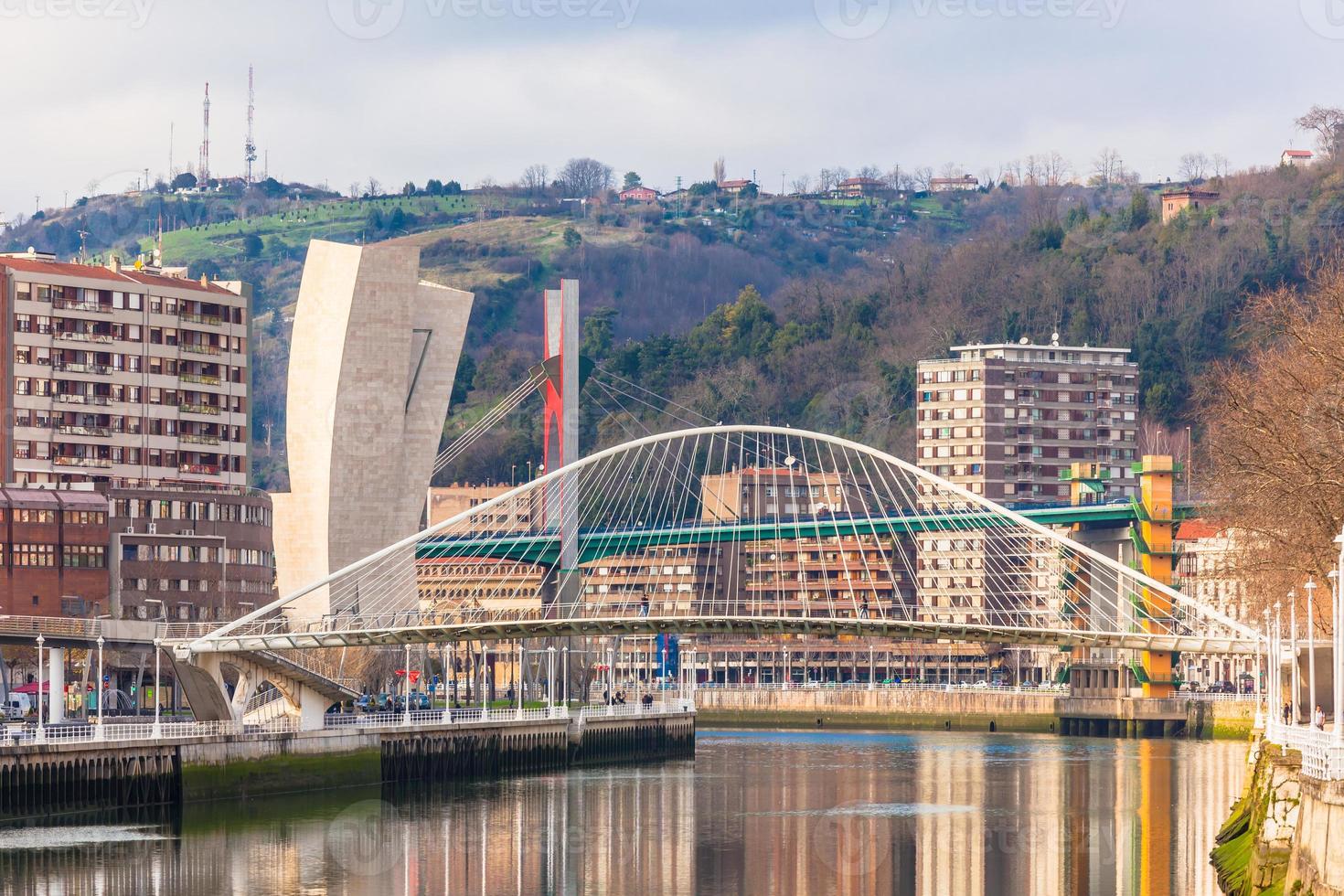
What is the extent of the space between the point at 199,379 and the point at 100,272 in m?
6.48

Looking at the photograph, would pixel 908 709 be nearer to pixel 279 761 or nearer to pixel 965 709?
pixel 965 709

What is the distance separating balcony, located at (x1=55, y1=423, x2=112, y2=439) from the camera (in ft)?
358

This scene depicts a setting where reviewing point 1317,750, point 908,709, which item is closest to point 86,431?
point 908,709

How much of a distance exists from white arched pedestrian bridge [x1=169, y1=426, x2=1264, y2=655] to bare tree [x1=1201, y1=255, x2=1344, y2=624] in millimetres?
4160

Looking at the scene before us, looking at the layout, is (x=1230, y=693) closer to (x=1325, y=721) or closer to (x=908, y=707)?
(x=908, y=707)

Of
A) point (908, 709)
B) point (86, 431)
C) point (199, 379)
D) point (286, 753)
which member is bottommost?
point (908, 709)

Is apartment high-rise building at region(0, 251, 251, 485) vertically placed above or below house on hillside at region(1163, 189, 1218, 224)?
below

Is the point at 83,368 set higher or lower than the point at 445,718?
higher

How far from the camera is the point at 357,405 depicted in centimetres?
10669

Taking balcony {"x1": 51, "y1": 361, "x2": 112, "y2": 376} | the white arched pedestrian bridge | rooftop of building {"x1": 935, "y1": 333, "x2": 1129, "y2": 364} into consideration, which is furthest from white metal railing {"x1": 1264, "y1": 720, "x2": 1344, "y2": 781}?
rooftop of building {"x1": 935, "y1": 333, "x2": 1129, "y2": 364}

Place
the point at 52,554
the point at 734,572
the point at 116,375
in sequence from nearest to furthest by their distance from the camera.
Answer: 1. the point at 52,554
2. the point at 116,375
3. the point at 734,572

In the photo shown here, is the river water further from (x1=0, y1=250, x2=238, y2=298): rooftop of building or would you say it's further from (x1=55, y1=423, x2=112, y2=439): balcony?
(x1=0, y1=250, x2=238, y2=298): rooftop of building

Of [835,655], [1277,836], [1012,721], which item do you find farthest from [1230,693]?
[1277,836]

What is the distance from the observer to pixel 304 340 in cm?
10675
